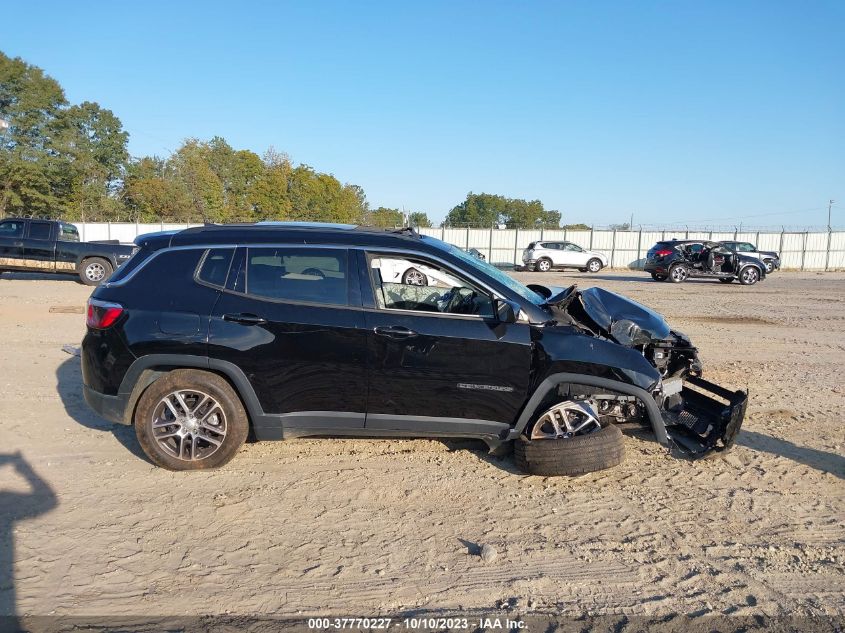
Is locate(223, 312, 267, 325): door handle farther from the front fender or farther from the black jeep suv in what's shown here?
the front fender

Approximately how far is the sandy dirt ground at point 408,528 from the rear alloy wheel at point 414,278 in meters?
1.43

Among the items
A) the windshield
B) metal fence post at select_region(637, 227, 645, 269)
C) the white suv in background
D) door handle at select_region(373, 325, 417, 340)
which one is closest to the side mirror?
the windshield

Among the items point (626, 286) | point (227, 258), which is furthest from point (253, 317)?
point (626, 286)

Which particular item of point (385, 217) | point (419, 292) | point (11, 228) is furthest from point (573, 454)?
point (385, 217)

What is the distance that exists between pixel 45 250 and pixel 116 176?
3956cm

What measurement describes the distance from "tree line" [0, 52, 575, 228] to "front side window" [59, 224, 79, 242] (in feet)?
88.1

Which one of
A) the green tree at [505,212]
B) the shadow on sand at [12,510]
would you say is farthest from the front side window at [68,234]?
the green tree at [505,212]

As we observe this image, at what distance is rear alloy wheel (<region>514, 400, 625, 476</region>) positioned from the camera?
4.35 m

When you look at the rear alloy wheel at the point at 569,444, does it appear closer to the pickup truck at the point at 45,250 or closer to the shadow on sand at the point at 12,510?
the shadow on sand at the point at 12,510

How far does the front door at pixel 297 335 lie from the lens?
4.31m

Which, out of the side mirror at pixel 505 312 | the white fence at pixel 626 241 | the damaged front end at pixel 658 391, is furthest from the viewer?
the white fence at pixel 626 241

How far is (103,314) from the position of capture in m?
4.45

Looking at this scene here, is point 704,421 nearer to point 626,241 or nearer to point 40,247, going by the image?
point 40,247

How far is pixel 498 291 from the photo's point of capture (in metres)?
4.45
